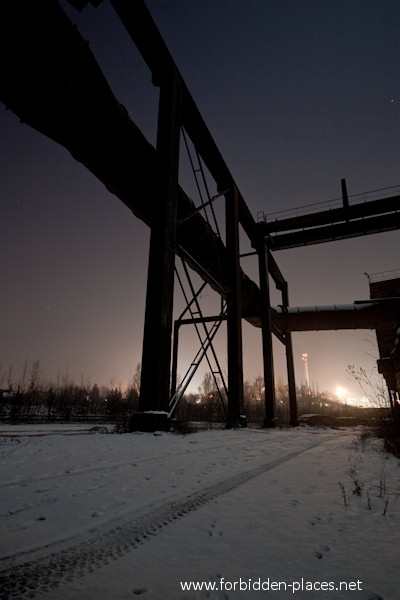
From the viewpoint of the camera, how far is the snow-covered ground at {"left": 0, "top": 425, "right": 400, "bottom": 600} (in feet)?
2.42

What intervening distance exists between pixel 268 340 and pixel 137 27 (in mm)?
9568

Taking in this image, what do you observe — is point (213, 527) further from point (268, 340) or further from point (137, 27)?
point (268, 340)

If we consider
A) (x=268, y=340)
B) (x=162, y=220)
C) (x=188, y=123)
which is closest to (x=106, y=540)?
(x=162, y=220)

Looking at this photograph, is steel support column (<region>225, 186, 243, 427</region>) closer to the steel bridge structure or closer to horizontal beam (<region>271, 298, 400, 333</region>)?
the steel bridge structure

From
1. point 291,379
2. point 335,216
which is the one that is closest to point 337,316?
point 291,379

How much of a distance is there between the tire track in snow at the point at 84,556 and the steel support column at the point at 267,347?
403 inches

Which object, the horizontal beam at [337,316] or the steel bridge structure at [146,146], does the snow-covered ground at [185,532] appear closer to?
the steel bridge structure at [146,146]

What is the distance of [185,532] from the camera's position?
104cm

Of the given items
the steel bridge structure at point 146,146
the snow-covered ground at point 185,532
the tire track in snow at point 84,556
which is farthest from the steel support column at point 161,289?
the tire track in snow at point 84,556

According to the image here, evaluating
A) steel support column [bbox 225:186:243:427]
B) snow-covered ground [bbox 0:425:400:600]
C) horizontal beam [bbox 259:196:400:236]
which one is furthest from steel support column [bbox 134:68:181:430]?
horizontal beam [bbox 259:196:400:236]

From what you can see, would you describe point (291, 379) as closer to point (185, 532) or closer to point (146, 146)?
point (146, 146)

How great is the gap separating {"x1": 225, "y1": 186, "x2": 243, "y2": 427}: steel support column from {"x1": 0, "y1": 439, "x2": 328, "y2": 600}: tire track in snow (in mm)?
6270

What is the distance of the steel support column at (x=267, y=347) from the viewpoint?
10.8 metres

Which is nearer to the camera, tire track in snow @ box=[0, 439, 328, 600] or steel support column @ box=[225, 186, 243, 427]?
tire track in snow @ box=[0, 439, 328, 600]
